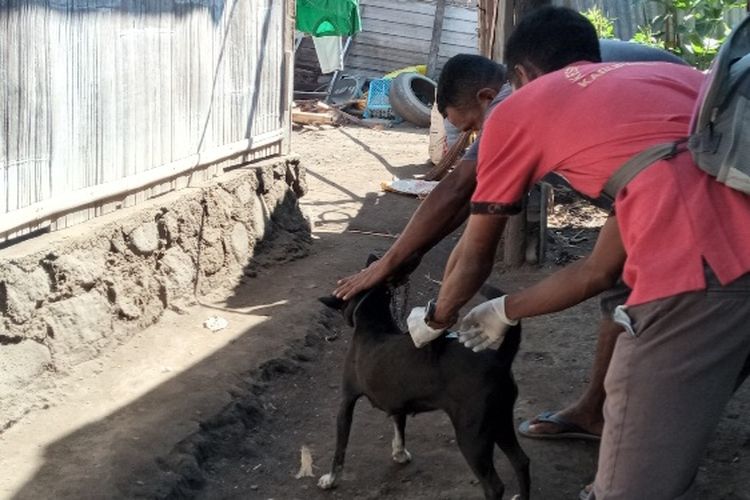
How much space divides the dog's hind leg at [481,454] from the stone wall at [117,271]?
2.27 meters

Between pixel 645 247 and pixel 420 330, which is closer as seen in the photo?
pixel 645 247

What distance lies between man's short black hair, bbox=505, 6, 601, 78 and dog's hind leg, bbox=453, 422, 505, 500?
4.69 ft

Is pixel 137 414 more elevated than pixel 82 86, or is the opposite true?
pixel 82 86

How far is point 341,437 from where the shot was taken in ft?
15.5

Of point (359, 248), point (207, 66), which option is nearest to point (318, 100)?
point (359, 248)

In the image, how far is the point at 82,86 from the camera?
6.01 metres

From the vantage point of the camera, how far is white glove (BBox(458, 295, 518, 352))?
3.38 m

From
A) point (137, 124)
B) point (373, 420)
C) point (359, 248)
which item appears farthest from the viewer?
point (359, 248)

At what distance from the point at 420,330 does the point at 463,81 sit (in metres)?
1.22

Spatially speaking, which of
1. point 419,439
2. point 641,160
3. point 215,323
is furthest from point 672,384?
point 215,323

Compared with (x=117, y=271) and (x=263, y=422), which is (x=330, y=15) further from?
(x=263, y=422)

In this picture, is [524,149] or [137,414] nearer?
[524,149]

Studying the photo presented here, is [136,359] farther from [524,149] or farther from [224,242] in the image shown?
[524,149]

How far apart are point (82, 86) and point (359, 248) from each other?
3.73 meters
